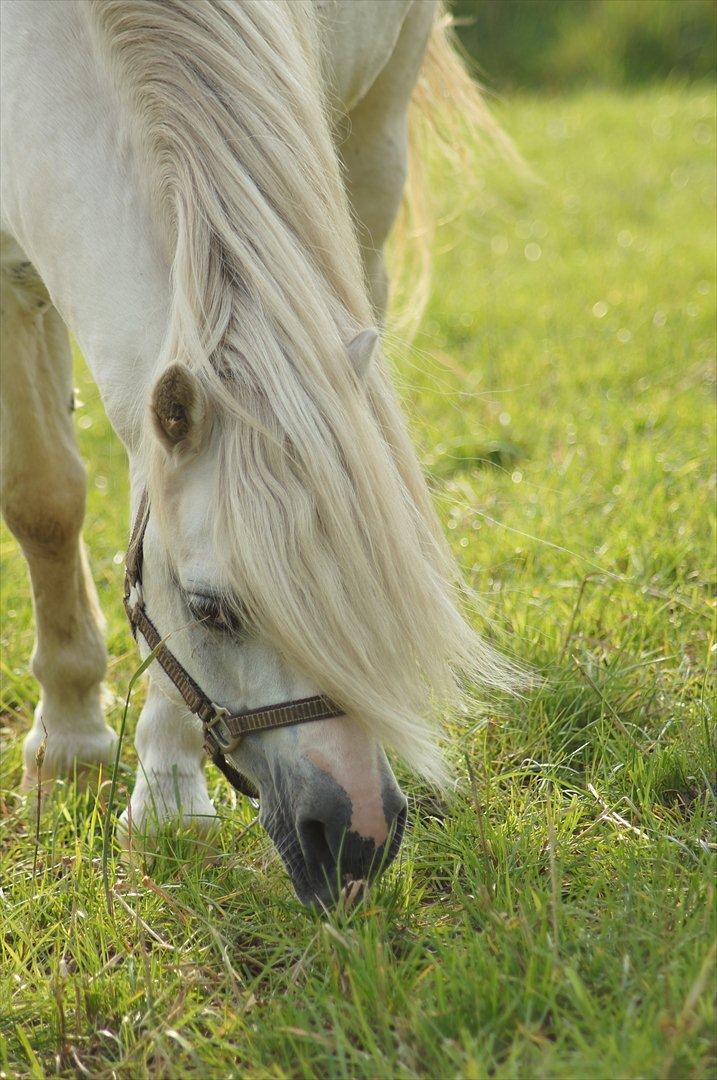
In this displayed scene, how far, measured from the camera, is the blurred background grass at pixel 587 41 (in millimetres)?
11070

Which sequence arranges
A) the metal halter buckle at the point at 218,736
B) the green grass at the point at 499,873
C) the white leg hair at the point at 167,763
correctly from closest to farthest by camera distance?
the green grass at the point at 499,873 < the metal halter buckle at the point at 218,736 < the white leg hair at the point at 167,763

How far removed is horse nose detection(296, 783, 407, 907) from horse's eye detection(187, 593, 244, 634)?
0.29 m

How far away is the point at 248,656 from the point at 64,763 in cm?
113

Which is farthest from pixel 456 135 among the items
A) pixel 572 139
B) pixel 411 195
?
pixel 572 139

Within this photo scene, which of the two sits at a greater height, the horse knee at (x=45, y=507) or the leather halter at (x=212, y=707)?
the horse knee at (x=45, y=507)

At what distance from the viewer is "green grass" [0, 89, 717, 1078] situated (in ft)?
5.28

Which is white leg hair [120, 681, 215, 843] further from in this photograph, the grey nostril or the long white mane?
the long white mane

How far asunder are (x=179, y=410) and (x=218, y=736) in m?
0.53

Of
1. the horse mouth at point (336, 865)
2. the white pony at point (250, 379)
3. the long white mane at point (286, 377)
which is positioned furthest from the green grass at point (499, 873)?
the long white mane at point (286, 377)

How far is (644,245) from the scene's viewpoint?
658 centimetres

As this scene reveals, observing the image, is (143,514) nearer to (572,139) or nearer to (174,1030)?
(174,1030)

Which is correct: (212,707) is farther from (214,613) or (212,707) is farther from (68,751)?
(68,751)

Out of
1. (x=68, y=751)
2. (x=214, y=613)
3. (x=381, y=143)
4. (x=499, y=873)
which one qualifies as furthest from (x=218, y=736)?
(x=381, y=143)

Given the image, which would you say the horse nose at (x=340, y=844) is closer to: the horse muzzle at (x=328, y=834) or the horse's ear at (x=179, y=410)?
the horse muzzle at (x=328, y=834)
